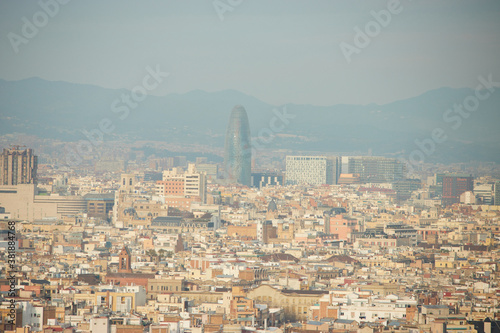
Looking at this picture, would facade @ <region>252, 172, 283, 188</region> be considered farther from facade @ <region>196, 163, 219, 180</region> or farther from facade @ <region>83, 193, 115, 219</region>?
facade @ <region>83, 193, 115, 219</region>

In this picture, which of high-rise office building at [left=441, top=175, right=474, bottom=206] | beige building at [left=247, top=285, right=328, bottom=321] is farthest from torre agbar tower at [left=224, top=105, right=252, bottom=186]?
beige building at [left=247, top=285, right=328, bottom=321]

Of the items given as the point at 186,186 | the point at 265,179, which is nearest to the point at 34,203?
the point at 186,186

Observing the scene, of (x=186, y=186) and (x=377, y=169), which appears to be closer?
(x=186, y=186)

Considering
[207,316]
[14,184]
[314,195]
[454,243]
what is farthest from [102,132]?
[207,316]

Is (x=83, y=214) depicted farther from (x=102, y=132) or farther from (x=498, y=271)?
(x=102, y=132)

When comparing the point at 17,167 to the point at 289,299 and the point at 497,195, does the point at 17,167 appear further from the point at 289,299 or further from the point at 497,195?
the point at 289,299
